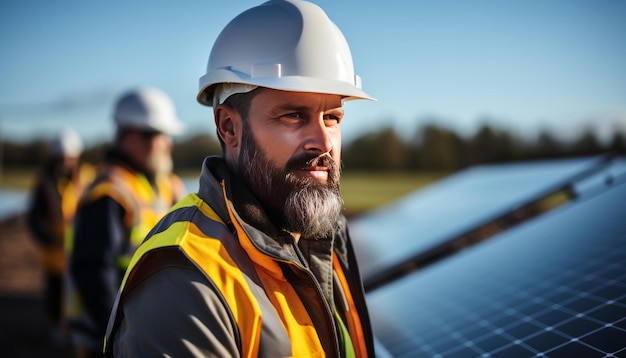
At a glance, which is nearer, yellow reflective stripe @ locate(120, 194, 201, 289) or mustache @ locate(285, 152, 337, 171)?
yellow reflective stripe @ locate(120, 194, 201, 289)

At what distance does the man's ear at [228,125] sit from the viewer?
2.03 m

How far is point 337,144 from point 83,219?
260 cm

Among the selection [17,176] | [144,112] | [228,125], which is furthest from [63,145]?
[17,176]

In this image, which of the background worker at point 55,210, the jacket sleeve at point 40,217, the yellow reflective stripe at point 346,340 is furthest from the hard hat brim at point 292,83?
the jacket sleeve at point 40,217

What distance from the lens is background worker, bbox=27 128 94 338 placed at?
7.59 metres

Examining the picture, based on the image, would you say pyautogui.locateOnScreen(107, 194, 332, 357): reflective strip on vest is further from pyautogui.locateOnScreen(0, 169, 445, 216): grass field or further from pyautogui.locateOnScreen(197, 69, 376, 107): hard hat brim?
pyautogui.locateOnScreen(0, 169, 445, 216): grass field

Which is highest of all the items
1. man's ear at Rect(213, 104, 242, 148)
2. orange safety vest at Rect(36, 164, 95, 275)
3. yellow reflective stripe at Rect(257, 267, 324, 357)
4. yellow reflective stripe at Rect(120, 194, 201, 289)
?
man's ear at Rect(213, 104, 242, 148)

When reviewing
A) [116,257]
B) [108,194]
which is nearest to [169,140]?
[108,194]

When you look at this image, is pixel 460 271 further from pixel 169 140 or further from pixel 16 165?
pixel 16 165

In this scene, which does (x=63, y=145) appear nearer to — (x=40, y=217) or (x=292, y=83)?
(x=40, y=217)

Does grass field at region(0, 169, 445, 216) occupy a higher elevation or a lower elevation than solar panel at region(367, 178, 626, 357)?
lower

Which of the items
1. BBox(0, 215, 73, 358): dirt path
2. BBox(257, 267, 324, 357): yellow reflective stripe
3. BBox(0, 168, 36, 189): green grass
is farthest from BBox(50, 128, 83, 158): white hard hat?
BBox(0, 168, 36, 189): green grass

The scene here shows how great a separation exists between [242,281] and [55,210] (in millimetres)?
7549

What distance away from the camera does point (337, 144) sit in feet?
6.37
